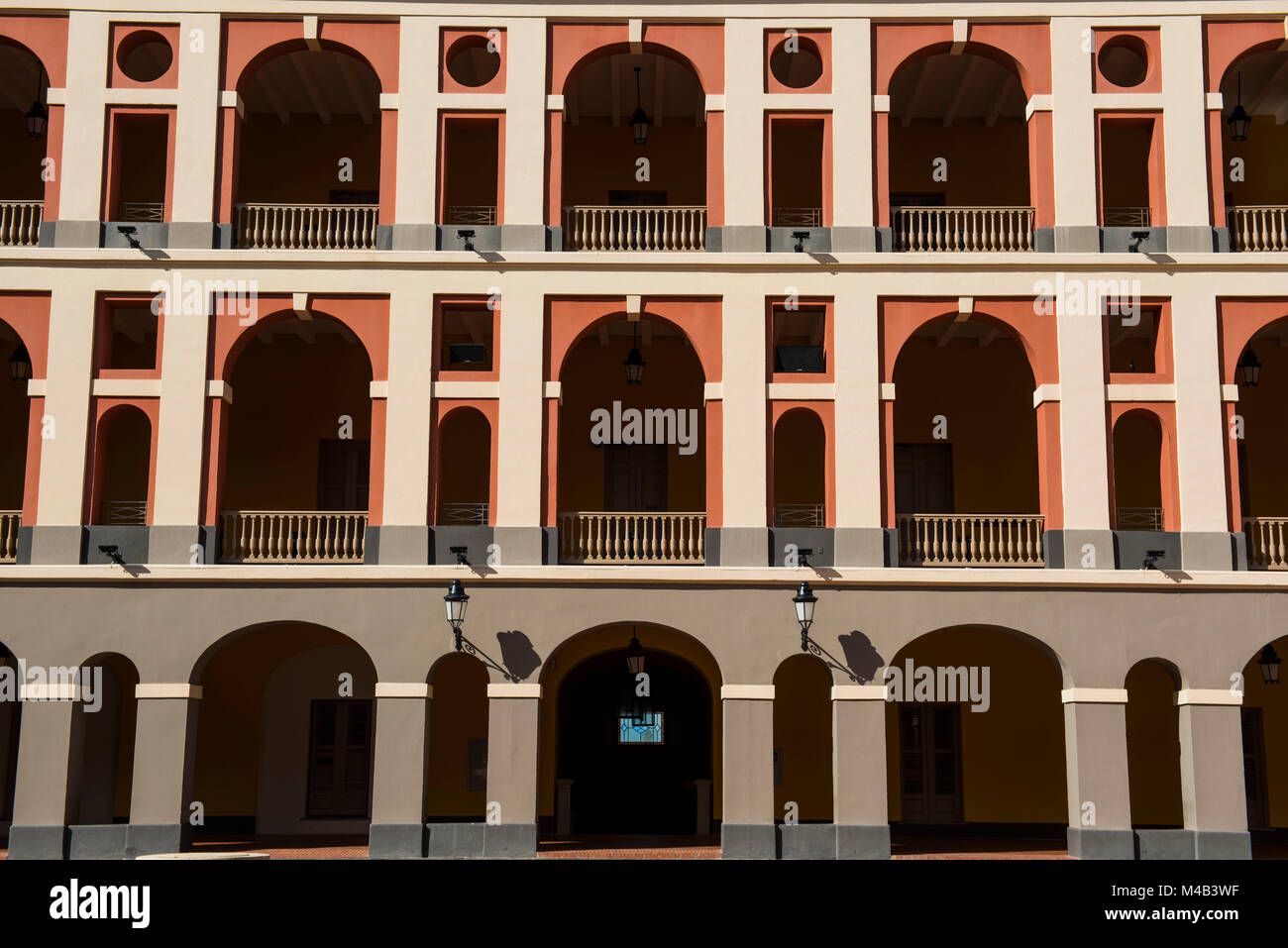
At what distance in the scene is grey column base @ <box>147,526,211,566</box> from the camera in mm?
19766

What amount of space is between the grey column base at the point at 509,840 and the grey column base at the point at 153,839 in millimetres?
4197

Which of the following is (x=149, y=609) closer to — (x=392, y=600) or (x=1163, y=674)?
(x=392, y=600)

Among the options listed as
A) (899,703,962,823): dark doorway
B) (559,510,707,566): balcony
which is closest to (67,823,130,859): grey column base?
(559,510,707,566): balcony

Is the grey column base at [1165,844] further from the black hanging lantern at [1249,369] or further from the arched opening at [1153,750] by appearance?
the black hanging lantern at [1249,369]

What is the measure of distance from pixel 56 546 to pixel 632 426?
Result: 9.14 metres

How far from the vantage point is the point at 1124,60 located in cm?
2227

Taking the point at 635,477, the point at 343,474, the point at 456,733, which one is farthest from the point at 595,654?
the point at 343,474

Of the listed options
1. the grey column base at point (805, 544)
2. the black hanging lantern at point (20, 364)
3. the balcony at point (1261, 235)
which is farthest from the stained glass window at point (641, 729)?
the balcony at point (1261, 235)

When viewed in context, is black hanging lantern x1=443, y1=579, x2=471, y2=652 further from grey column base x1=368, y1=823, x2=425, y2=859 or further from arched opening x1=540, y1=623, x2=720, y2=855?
arched opening x1=540, y1=623, x2=720, y2=855

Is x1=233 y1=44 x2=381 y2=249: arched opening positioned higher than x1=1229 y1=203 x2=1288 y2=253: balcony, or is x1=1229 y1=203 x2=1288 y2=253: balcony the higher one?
x1=233 y1=44 x2=381 y2=249: arched opening

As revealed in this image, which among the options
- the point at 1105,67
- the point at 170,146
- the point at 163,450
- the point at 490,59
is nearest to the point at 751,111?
the point at 490,59

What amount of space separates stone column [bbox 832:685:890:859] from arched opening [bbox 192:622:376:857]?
803 cm

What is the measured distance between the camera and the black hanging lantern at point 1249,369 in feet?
71.6

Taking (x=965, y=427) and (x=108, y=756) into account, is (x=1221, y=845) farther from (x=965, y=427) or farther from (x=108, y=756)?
(x=108, y=756)
